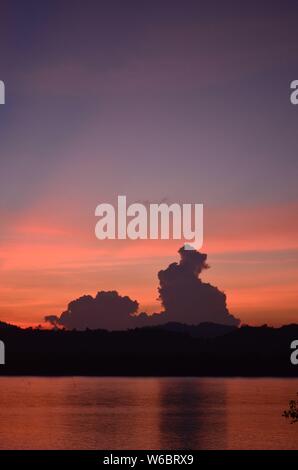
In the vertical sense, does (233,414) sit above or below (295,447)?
above

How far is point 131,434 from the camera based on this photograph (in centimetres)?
13250

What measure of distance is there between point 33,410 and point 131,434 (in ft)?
242

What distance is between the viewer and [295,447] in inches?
4259

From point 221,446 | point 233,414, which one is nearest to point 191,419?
point 233,414

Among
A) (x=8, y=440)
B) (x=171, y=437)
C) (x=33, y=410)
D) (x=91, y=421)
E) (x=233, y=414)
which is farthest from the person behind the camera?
(x=33, y=410)

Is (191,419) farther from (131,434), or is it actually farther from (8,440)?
(8,440)
